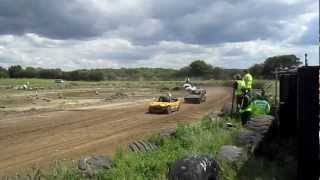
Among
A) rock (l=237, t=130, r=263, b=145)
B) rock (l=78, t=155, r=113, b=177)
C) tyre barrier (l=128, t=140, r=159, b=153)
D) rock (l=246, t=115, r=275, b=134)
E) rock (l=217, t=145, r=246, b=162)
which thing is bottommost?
tyre barrier (l=128, t=140, r=159, b=153)

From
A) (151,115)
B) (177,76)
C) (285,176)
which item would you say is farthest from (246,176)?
(177,76)

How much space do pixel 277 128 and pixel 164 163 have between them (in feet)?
11.0

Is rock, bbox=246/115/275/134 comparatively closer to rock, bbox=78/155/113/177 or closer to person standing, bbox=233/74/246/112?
rock, bbox=78/155/113/177

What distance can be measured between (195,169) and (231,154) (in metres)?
2.07

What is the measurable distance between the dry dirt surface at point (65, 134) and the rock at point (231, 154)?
6631 millimetres

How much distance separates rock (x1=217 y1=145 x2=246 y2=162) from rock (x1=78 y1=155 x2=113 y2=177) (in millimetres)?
2166

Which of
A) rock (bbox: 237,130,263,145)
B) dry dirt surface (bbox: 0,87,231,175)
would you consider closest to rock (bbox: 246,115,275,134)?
rock (bbox: 237,130,263,145)

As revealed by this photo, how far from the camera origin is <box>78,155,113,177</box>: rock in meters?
10.3

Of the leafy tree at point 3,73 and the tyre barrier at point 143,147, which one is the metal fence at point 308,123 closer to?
the tyre barrier at point 143,147

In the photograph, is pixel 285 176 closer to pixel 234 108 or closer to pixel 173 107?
pixel 234 108

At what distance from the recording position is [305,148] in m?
7.53

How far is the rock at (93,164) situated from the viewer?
10305 millimetres

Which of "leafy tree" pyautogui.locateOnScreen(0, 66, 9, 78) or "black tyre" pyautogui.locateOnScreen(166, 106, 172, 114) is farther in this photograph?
"leafy tree" pyautogui.locateOnScreen(0, 66, 9, 78)

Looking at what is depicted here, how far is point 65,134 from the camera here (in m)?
24.9
